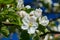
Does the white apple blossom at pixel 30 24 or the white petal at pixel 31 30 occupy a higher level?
the white apple blossom at pixel 30 24

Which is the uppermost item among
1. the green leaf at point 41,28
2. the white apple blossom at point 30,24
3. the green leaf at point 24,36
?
the white apple blossom at point 30,24

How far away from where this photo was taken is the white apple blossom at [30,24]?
85 centimetres

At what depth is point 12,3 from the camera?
35.2 inches

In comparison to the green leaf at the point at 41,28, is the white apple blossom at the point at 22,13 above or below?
above

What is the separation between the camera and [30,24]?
0.88m

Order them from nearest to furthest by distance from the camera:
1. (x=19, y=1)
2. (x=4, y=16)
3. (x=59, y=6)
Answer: (x=4, y=16) < (x=19, y=1) < (x=59, y=6)

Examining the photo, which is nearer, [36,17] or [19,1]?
[36,17]

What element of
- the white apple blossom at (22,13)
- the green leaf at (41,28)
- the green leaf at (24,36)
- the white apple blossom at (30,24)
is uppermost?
the white apple blossom at (22,13)

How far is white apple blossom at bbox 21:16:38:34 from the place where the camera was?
85 cm

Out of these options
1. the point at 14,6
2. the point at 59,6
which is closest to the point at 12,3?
the point at 14,6

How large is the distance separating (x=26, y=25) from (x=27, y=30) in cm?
2

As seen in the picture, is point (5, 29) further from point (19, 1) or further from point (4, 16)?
point (19, 1)

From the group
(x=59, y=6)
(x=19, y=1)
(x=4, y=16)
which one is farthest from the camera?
(x=59, y=6)

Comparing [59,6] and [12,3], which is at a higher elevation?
[12,3]
